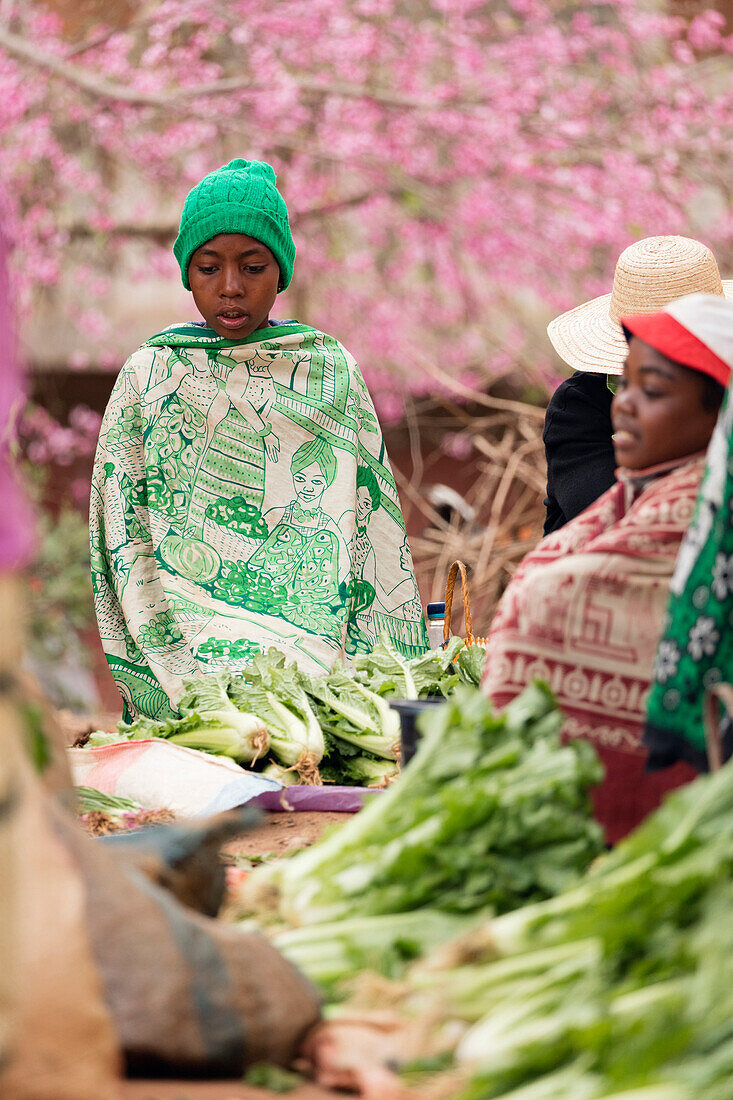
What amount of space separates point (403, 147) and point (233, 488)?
493 centimetres

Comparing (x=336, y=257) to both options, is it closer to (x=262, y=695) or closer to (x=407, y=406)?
(x=407, y=406)

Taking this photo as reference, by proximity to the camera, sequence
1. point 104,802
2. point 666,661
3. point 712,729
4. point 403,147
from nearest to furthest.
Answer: point 712,729 < point 666,661 < point 104,802 < point 403,147

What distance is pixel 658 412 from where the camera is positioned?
242 centimetres

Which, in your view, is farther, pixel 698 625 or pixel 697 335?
pixel 697 335

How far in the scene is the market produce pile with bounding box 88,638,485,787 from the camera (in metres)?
3.74

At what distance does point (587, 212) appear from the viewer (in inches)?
345

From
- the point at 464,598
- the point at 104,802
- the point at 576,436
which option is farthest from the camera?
the point at 576,436

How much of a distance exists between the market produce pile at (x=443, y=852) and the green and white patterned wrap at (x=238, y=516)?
2.42 metres

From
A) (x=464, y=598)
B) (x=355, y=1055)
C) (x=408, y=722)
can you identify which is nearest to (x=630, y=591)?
(x=408, y=722)

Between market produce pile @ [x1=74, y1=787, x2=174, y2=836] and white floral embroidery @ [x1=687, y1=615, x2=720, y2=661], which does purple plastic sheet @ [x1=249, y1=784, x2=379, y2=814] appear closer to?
market produce pile @ [x1=74, y1=787, x2=174, y2=836]

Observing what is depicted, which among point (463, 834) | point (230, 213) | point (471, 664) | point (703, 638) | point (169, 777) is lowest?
point (169, 777)

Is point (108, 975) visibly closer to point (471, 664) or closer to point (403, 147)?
point (471, 664)

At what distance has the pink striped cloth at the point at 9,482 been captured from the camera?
132 cm

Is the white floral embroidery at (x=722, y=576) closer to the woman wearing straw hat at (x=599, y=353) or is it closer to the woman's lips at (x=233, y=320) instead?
the woman wearing straw hat at (x=599, y=353)
